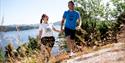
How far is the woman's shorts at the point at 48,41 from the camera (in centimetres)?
727

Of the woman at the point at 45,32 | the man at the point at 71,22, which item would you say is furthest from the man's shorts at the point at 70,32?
the woman at the point at 45,32

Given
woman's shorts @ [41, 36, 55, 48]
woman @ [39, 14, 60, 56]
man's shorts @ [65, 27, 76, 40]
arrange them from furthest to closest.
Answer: man's shorts @ [65, 27, 76, 40], woman @ [39, 14, 60, 56], woman's shorts @ [41, 36, 55, 48]

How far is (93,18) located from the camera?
61.5 metres

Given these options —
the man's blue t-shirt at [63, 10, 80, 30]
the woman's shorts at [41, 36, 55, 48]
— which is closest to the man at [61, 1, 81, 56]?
the man's blue t-shirt at [63, 10, 80, 30]

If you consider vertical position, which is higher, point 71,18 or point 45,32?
point 71,18

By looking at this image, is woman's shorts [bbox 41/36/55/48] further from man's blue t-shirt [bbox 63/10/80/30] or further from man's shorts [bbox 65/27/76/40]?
man's blue t-shirt [bbox 63/10/80/30]

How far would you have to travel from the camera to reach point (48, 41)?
7.37m

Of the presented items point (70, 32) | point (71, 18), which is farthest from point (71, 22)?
point (70, 32)

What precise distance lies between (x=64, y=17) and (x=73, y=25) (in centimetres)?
34

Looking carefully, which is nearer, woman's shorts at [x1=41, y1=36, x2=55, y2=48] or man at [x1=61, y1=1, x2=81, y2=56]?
woman's shorts at [x1=41, y1=36, x2=55, y2=48]

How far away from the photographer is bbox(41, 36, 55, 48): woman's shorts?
727cm

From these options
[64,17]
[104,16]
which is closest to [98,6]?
[104,16]

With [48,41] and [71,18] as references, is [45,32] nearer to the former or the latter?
[48,41]

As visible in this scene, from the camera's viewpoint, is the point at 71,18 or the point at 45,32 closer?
the point at 45,32
